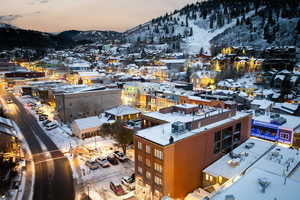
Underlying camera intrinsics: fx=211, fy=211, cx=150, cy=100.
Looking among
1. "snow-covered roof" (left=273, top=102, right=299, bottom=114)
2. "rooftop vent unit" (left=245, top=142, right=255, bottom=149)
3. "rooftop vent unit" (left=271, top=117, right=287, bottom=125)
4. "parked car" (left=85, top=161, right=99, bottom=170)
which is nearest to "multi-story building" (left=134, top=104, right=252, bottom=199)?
"rooftop vent unit" (left=245, top=142, right=255, bottom=149)

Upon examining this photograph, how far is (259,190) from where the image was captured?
12258mm

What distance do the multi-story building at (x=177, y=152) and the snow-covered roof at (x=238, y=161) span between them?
2.96 feet

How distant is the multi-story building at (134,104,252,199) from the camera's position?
17.7m

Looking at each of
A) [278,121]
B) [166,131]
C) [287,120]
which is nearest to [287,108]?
[287,120]

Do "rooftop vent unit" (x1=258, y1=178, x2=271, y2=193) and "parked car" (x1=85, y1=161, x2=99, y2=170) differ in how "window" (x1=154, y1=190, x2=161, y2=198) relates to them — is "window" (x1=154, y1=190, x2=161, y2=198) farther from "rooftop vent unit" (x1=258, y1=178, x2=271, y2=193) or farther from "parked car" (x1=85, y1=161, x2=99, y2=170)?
"rooftop vent unit" (x1=258, y1=178, x2=271, y2=193)

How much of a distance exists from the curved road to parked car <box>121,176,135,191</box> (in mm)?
4838

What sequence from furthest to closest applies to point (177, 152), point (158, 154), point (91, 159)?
point (91, 159)
point (177, 152)
point (158, 154)

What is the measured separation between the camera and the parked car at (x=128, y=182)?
20.7 metres

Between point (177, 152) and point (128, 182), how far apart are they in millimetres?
6598

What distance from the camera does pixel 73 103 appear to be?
135 feet

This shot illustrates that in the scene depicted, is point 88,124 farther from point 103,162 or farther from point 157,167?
point 157,167

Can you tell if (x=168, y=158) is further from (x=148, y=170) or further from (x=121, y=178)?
(x=121, y=178)

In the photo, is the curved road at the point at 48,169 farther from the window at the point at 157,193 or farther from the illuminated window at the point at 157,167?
the illuminated window at the point at 157,167

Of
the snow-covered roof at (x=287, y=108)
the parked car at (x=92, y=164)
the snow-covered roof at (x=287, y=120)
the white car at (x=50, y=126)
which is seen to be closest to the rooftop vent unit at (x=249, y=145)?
the snow-covered roof at (x=287, y=120)
